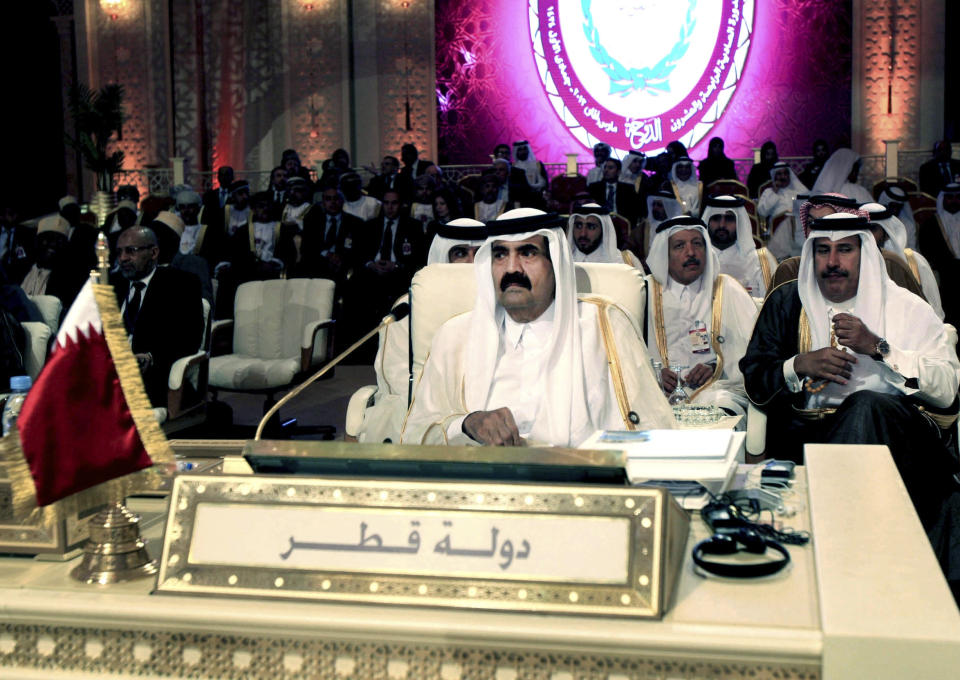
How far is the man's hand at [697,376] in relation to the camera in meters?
4.47

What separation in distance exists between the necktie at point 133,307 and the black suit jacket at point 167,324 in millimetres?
72

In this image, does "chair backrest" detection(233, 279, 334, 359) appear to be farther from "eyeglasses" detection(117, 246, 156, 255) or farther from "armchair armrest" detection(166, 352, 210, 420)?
"armchair armrest" detection(166, 352, 210, 420)

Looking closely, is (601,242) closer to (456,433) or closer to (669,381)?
(669,381)

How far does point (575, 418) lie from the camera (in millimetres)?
3004

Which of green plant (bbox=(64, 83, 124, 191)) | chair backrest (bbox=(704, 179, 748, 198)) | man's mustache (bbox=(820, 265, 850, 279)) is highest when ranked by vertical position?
green plant (bbox=(64, 83, 124, 191))

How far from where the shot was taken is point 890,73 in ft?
42.7

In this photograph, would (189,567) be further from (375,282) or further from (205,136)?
(205,136)

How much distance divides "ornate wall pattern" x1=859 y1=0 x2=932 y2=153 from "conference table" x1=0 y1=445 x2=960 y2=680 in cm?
1264

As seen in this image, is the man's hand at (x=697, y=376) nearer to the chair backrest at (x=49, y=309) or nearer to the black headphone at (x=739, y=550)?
the black headphone at (x=739, y=550)

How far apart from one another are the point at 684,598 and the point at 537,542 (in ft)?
0.64

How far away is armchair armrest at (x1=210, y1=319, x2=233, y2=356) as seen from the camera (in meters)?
6.12

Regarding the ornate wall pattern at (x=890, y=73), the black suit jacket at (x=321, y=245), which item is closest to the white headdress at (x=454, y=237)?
the black suit jacket at (x=321, y=245)

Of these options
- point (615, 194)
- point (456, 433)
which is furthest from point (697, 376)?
point (615, 194)

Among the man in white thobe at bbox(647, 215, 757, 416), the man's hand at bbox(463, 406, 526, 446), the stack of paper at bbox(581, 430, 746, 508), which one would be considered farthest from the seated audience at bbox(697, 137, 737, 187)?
the stack of paper at bbox(581, 430, 746, 508)
